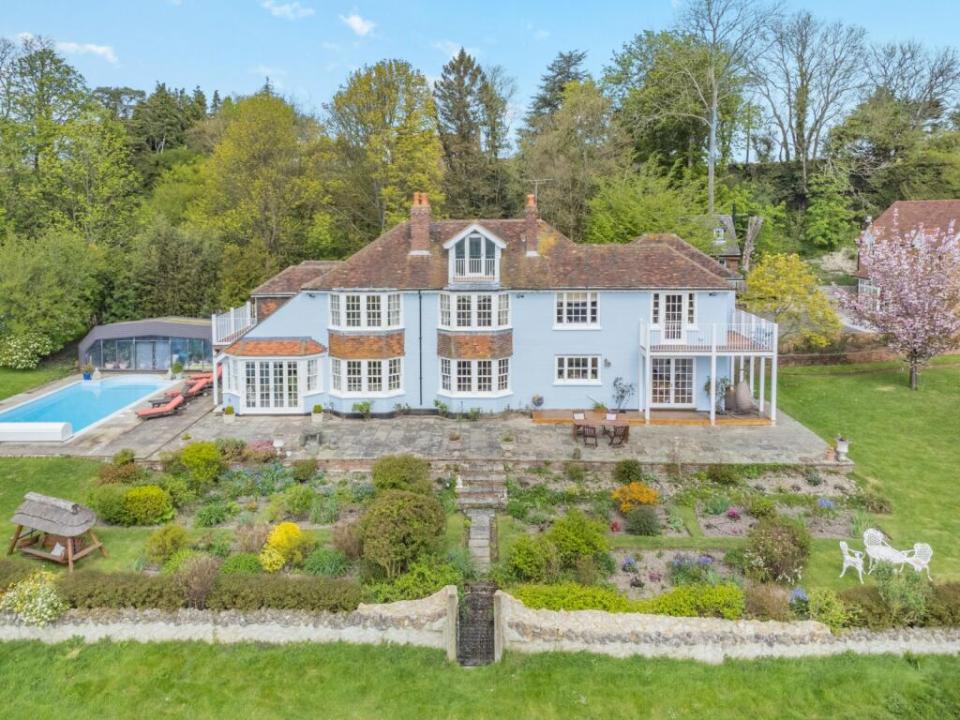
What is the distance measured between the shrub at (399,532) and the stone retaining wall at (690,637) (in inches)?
104

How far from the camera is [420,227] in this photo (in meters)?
26.5

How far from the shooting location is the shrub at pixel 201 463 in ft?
62.2

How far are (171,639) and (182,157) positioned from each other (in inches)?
2318

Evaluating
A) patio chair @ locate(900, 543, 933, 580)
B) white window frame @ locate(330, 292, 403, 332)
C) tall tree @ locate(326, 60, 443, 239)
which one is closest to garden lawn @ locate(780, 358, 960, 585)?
patio chair @ locate(900, 543, 933, 580)

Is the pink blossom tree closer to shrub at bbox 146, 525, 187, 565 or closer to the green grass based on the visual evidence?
shrub at bbox 146, 525, 187, 565

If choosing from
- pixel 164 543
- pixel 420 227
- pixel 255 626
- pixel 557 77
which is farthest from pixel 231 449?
pixel 557 77

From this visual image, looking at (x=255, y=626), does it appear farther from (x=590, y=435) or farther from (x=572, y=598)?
(x=590, y=435)

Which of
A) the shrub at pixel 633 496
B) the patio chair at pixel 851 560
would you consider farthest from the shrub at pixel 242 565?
the patio chair at pixel 851 560

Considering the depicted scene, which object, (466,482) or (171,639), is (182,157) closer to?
(466,482)

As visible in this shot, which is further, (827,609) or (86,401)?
(86,401)

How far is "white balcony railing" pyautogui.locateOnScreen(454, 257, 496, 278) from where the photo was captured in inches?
995

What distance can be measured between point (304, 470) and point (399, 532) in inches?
277

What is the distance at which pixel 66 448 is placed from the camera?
2194cm

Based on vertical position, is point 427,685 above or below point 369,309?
below
